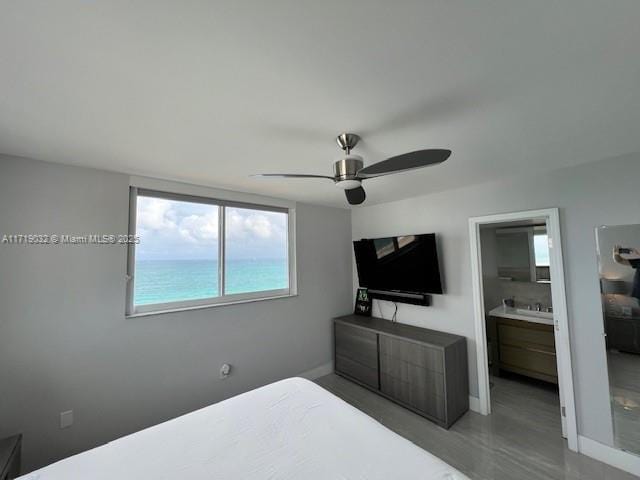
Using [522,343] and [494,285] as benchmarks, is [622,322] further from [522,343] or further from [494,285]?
[494,285]

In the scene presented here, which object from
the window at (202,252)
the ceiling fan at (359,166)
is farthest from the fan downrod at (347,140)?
the window at (202,252)

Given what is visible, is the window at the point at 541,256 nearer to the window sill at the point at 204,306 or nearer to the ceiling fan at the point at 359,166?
the ceiling fan at the point at 359,166

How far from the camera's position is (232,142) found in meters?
1.68

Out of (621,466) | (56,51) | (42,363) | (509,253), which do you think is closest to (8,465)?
(42,363)

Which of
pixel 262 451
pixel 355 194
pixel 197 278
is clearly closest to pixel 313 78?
pixel 355 194

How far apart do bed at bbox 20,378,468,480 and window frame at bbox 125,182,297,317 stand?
1.19 metres

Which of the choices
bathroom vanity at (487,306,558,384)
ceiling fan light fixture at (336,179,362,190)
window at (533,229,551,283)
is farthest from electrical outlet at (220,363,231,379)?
window at (533,229,551,283)

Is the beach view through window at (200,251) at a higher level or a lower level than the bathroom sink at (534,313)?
higher

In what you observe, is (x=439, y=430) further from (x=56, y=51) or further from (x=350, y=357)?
(x=56, y=51)

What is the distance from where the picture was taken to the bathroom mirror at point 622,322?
1892 millimetres

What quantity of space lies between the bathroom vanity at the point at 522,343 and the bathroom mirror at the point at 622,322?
3.11 feet

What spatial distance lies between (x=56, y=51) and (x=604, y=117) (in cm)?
261

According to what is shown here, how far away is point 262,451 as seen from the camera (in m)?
1.29

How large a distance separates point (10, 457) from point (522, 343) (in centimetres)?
459
